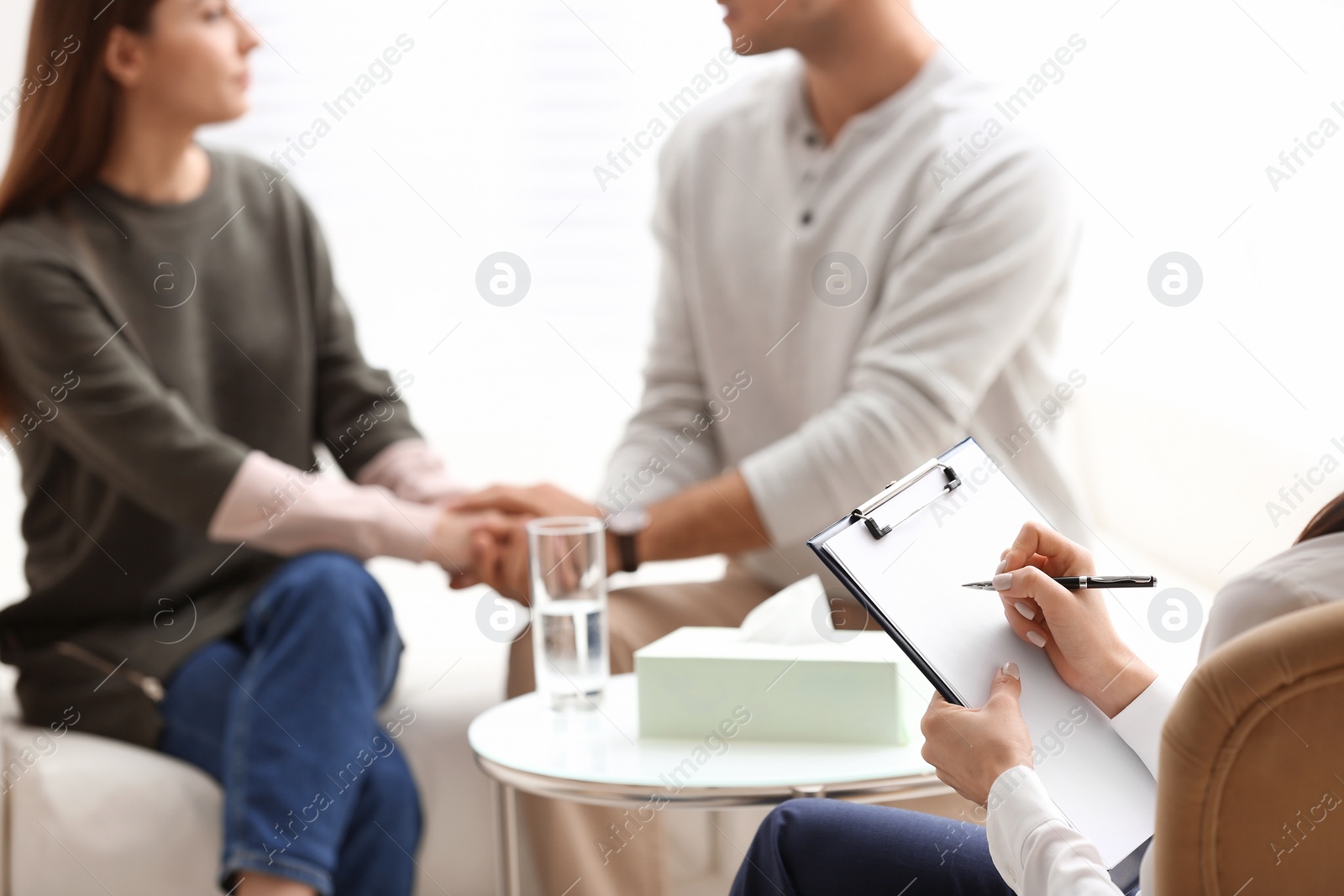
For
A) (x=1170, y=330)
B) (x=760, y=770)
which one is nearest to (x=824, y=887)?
(x=760, y=770)

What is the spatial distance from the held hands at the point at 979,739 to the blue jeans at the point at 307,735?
843mm

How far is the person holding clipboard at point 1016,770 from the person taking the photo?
2.14 ft

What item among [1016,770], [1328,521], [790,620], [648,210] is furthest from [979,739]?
[648,210]

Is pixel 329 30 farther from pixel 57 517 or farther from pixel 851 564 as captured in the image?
pixel 851 564

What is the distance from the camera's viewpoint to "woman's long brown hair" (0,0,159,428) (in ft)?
5.56

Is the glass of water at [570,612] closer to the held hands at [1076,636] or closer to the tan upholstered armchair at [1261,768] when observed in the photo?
the held hands at [1076,636]

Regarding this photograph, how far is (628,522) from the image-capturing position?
71.9 inches

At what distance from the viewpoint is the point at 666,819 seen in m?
1.64

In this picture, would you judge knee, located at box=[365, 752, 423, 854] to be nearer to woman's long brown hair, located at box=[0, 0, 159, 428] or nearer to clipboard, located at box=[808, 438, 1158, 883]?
woman's long brown hair, located at box=[0, 0, 159, 428]

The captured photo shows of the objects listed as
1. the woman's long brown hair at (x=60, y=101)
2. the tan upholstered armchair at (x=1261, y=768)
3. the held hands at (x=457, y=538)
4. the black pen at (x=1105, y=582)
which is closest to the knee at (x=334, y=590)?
the held hands at (x=457, y=538)

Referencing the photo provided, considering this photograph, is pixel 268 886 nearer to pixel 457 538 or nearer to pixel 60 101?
pixel 457 538

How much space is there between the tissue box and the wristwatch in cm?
50

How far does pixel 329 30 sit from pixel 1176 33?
Result: 1757 mm

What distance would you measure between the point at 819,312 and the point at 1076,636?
1.03 m
